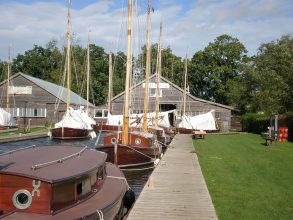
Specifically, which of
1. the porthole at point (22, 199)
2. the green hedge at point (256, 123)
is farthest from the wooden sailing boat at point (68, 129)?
the porthole at point (22, 199)

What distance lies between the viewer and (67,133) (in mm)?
40625

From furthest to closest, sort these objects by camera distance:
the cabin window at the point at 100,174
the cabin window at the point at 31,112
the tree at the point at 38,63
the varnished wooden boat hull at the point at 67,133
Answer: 1. the tree at the point at 38,63
2. the cabin window at the point at 31,112
3. the varnished wooden boat hull at the point at 67,133
4. the cabin window at the point at 100,174

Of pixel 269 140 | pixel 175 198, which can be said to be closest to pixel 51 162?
pixel 175 198

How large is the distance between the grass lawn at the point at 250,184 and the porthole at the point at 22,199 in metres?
4.58

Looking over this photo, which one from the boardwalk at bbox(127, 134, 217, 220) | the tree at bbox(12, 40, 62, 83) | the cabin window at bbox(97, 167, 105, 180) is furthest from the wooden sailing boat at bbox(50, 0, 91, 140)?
the tree at bbox(12, 40, 62, 83)

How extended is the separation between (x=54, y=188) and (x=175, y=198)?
450 centimetres

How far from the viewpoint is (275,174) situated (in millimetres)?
16688

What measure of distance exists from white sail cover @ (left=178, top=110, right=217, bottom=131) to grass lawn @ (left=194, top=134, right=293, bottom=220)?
27257 millimetres

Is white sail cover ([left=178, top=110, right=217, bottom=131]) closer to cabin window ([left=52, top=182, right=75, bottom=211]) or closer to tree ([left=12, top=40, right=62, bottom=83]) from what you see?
cabin window ([left=52, top=182, right=75, bottom=211])

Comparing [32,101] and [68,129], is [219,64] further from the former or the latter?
[68,129]

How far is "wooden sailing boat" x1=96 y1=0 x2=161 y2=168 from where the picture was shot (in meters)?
20.3

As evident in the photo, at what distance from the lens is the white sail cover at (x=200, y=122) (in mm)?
51094

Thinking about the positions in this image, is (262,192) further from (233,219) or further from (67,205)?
(67,205)

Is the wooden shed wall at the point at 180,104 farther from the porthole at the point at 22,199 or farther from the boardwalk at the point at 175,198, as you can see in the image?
the porthole at the point at 22,199
